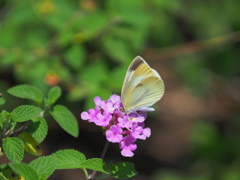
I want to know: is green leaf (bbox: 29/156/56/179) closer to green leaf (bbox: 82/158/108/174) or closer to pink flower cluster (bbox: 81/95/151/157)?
green leaf (bbox: 82/158/108/174)

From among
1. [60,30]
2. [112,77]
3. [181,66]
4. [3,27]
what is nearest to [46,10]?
[60,30]

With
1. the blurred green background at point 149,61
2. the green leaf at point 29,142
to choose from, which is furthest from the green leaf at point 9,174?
the blurred green background at point 149,61

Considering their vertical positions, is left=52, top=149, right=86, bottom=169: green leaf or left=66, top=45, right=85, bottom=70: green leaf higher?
left=66, top=45, right=85, bottom=70: green leaf

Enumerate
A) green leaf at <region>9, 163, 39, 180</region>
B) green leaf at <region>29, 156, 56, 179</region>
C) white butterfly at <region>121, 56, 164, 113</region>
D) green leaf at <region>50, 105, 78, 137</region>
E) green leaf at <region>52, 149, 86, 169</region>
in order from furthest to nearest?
white butterfly at <region>121, 56, 164, 113</region>, green leaf at <region>50, 105, 78, 137</region>, green leaf at <region>52, 149, 86, 169</region>, green leaf at <region>29, 156, 56, 179</region>, green leaf at <region>9, 163, 39, 180</region>

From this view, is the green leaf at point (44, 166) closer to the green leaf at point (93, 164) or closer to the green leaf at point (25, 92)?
the green leaf at point (93, 164)

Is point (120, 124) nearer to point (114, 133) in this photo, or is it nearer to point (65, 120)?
point (114, 133)

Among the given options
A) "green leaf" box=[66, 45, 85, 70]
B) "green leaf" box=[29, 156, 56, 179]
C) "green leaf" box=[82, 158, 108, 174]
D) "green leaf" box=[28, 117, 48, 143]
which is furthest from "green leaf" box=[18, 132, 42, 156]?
"green leaf" box=[66, 45, 85, 70]

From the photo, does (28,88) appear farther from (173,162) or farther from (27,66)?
(173,162)

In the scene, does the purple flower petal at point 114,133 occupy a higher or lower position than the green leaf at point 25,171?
higher
